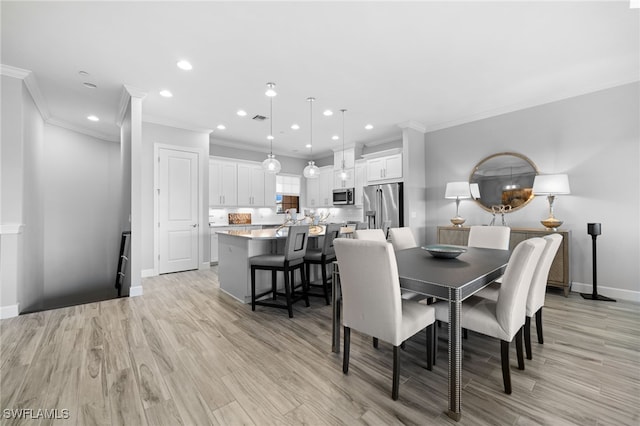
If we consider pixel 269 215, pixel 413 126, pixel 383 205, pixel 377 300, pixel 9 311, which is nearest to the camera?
pixel 377 300

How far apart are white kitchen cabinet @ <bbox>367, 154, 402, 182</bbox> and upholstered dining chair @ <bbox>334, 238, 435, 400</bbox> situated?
4048 mm

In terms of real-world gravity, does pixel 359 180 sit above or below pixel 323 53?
below

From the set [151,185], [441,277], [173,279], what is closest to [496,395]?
[441,277]

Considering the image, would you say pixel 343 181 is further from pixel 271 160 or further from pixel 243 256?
pixel 243 256

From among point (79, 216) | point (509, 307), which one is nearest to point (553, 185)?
point (509, 307)

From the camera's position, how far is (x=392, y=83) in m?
3.53

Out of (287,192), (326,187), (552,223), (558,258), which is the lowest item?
(558,258)

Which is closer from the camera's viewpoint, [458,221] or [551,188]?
[551,188]

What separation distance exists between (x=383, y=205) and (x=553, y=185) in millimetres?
2709

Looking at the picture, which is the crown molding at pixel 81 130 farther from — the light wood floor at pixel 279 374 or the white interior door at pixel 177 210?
the light wood floor at pixel 279 374

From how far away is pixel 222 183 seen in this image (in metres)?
6.29

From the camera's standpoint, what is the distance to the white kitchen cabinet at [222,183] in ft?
20.1

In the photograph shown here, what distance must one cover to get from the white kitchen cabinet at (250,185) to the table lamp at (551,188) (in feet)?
17.5

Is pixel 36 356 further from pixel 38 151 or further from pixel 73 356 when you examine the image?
pixel 38 151
